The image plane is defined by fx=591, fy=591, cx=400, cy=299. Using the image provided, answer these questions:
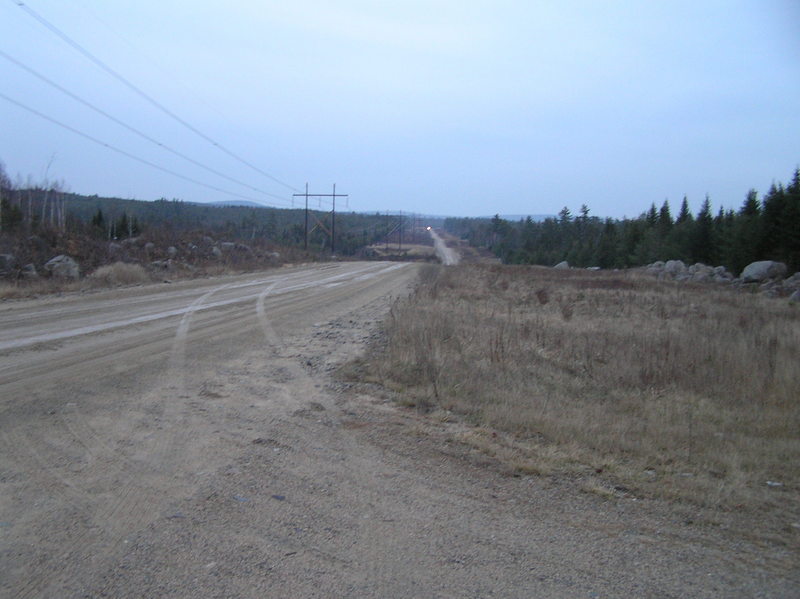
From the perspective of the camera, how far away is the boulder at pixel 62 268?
73.8 feet

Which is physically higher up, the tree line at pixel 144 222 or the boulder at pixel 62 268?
the tree line at pixel 144 222

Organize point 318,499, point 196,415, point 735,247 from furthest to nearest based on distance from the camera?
point 735,247, point 196,415, point 318,499

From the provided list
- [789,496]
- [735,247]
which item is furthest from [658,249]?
[789,496]

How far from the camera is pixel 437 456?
5.67m

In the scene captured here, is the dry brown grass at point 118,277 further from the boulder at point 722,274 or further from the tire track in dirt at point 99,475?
the boulder at point 722,274

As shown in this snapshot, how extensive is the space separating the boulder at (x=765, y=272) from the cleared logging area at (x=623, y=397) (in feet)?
94.2

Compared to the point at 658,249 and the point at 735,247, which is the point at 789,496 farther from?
the point at 658,249

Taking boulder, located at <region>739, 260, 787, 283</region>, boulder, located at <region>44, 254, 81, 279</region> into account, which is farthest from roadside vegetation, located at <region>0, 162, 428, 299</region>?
boulder, located at <region>739, 260, 787, 283</region>

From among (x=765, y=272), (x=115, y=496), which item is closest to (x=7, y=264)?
(x=115, y=496)

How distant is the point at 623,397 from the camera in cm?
812

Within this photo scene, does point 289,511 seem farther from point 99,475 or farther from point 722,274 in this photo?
point 722,274

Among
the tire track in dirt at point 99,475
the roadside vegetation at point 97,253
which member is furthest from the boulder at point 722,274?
the tire track in dirt at point 99,475

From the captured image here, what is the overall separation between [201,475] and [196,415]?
69.2 inches

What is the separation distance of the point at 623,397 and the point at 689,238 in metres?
56.9
